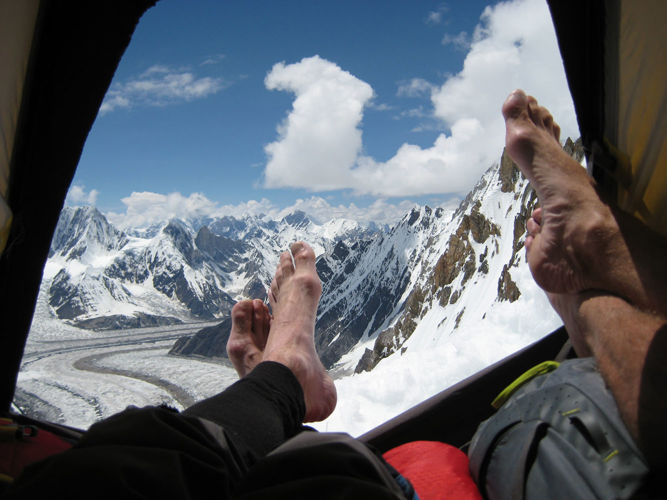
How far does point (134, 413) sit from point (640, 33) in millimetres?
2005

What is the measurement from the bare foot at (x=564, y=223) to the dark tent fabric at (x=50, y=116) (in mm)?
1710

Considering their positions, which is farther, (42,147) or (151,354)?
(151,354)

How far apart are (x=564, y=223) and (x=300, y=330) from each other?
1694 millimetres

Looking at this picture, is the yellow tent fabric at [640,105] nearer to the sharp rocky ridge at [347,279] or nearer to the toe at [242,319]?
the toe at [242,319]

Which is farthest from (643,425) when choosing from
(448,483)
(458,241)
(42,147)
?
(458,241)

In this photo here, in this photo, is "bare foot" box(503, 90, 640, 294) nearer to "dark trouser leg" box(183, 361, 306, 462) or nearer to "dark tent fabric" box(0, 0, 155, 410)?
"dark trouser leg" box(183, 361, 306, 462)

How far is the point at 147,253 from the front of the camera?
574 ft

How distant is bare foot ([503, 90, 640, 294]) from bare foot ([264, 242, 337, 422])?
52.3 inches

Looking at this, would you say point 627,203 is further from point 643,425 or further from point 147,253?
point 147,253

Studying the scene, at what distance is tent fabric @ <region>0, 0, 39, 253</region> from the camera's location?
129cm

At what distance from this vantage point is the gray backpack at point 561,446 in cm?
85

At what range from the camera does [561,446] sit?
3.12ft

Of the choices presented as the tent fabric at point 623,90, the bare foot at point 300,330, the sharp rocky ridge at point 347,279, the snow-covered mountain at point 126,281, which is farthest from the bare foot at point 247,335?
the snow-covered mountain at point 126,281

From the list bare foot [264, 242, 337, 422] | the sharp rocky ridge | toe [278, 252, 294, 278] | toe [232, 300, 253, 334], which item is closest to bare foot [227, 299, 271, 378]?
toe [232, 300, 253, 334]
